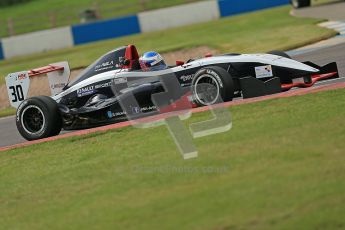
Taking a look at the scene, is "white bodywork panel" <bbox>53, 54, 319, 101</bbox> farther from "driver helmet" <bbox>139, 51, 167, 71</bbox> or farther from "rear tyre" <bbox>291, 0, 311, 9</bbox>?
"rear tyre" <bbox>291, 0, 311, 9</bbox>

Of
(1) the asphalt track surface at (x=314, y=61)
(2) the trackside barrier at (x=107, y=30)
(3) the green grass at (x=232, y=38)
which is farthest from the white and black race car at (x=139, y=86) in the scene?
(2) the trackside barrier at (x=107, y=30)

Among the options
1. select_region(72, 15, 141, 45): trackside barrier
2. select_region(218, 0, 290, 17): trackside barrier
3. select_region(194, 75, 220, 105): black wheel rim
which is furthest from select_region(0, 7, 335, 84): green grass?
select_region(194, 75, 220, 105): black wheel rim

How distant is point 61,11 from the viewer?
135 ft

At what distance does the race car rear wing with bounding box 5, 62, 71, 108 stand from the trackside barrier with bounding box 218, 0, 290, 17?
19945 mm

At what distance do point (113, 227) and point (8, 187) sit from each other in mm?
2685

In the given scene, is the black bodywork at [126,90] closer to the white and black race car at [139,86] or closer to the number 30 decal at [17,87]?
the white and black race car at [139,86]

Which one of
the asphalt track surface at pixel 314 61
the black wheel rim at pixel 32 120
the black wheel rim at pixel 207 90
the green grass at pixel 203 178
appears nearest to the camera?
the green grass at pixel 203 178

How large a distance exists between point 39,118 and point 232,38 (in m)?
12.0

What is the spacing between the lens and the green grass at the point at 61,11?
39.1 metres

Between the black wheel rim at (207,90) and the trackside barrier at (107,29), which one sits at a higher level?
the black wheel rim at (207,90)

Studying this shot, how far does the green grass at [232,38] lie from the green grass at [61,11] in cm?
841

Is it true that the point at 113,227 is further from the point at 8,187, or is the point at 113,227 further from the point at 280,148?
the point at 8,187

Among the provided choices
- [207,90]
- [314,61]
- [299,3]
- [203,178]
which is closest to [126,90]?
[207,90]

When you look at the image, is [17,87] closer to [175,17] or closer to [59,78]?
[59,78]
